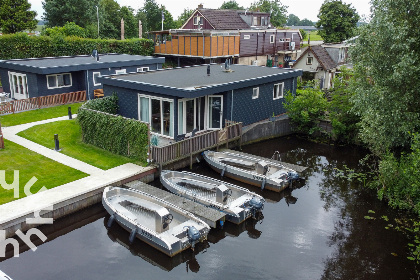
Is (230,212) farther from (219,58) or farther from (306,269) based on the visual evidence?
(219,58)

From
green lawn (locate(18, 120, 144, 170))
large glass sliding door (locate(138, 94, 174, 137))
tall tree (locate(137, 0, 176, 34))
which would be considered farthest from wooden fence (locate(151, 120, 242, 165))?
tall tree (locate(137, 0, 176, 34))

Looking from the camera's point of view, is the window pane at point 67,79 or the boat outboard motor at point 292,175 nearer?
the boat outboard motor at point 292,175

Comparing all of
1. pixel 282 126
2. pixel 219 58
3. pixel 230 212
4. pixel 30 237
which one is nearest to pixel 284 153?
pixel 282 126

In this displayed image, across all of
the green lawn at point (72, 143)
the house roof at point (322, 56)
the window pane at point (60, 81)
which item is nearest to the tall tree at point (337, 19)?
the house roof at point (322, 56)

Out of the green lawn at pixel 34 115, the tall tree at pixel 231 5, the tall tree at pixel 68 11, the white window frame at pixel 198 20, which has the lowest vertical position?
the green lawn at pixel 34 115

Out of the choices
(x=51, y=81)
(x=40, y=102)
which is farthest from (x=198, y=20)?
(x=40, y=102)

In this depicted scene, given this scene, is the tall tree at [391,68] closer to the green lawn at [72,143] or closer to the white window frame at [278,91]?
the white window frame at [278,91]

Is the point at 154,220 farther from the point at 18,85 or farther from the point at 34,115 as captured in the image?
the point at 18,85
